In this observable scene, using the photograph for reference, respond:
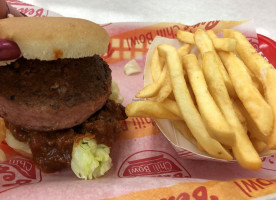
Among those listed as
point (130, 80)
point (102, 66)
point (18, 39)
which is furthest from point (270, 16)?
point (18, 39)


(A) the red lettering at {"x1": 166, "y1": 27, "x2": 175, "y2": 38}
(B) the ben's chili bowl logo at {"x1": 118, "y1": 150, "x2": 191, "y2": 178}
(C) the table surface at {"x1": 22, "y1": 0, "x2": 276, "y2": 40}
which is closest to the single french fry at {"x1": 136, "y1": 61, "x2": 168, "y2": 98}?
(B) the ben's chili bowl logo at {"x1": 118, "y1": 150, "x2": 191, "y2": 178}

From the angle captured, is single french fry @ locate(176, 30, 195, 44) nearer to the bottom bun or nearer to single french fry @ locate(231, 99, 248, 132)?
single french fry @ locate(231, 99, 248, 132)

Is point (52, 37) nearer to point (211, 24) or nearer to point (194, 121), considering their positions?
point (194, 121)

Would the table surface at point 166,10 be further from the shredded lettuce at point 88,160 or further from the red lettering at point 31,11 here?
the shredded lettuce at point 88,160

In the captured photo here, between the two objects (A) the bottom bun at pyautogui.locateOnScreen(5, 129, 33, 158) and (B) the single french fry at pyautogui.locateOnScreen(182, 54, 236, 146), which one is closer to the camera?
(B) the single french fry at pyautogui.locateOnScreen(182, 54, 236, 146)

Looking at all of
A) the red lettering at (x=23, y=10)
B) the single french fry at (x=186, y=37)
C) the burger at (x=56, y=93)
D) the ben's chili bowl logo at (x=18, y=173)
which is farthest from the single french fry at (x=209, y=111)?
the red lettering at (x=23, y=10)

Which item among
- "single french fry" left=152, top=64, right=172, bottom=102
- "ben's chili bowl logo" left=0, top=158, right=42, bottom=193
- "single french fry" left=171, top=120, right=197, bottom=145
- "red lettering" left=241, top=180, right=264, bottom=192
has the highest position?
"single french fry" left=152, top=64, right=172, bottom=102
